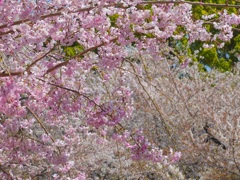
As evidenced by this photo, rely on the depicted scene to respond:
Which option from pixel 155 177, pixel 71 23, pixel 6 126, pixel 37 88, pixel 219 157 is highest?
pixel 71 23

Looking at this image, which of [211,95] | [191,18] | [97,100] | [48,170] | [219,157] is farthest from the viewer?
[211,95]

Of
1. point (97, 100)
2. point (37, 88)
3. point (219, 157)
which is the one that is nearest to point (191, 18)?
point (97, 100)

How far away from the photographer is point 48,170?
6691mm

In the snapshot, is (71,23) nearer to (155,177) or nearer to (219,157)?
(219,157)

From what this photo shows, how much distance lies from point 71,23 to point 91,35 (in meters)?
0.42

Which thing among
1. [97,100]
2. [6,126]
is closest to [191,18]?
[97,100]

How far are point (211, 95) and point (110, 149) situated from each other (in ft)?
6.32

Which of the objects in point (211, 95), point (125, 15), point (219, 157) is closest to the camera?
point (125, 15)

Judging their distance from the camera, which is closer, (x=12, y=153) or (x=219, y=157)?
(x=12, y=153)

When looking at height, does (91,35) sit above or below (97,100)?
above

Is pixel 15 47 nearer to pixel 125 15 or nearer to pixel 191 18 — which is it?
pixel 125 15

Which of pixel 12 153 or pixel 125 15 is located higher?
pixel 125 15

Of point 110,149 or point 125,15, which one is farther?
point 110,149

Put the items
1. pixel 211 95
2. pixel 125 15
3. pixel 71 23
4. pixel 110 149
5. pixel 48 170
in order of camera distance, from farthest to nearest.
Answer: pixel 211 95, pixel 110 149, pixel 48 170, pixel 125 15, pixel 71 23
